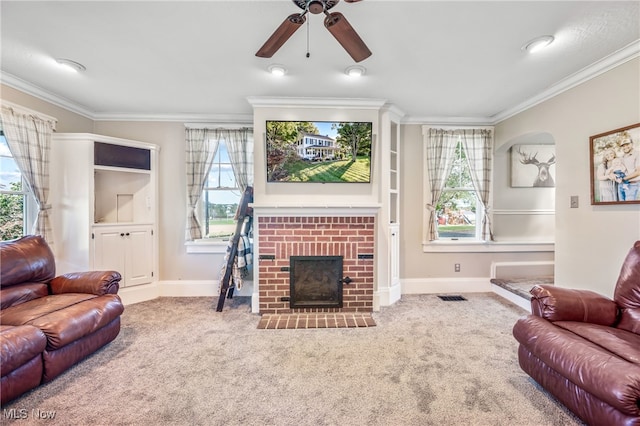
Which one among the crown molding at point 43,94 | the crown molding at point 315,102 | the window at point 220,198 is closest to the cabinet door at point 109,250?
the window at point 220,198

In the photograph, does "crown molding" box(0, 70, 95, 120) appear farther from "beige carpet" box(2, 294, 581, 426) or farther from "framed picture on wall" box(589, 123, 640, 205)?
"framed picture on wall" box(589, 123, 640, 205)

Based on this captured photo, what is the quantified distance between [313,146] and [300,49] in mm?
1114

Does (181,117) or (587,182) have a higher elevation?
(181,117)

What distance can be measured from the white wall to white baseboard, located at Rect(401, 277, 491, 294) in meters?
1.10

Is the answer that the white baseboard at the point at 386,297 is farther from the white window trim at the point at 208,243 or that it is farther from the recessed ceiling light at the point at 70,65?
the recessed ceiling light at the point at 70,65

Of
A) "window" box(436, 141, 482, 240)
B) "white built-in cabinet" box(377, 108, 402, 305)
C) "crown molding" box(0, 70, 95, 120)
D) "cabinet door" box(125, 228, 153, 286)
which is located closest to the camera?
"crown molding" box(0, 70, 95, 120)

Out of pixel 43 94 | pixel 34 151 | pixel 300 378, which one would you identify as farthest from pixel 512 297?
pixel 43 94

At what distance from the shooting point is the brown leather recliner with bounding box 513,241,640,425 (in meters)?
1.30

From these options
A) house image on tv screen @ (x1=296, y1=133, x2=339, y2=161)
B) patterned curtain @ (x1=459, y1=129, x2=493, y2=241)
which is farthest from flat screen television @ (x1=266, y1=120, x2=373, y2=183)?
patterned curtain @ (x1=459, y1=129, x2=493, y2=241)

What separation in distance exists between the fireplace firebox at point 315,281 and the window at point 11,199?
291cm

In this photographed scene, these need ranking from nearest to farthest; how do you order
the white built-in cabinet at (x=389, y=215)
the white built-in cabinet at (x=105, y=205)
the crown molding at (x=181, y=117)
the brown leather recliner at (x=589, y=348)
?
the brown leather recliner at (x=589, y=348) → the white built-in cabinet at (x=105, y=205) → the white built-in cabinet at (x=389, y=215) → the crown molding at (x=181, y=117)

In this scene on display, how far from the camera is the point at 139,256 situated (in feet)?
11.4

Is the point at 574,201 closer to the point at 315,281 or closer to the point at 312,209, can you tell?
the point at 312,209

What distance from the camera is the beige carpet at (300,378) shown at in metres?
1.60
